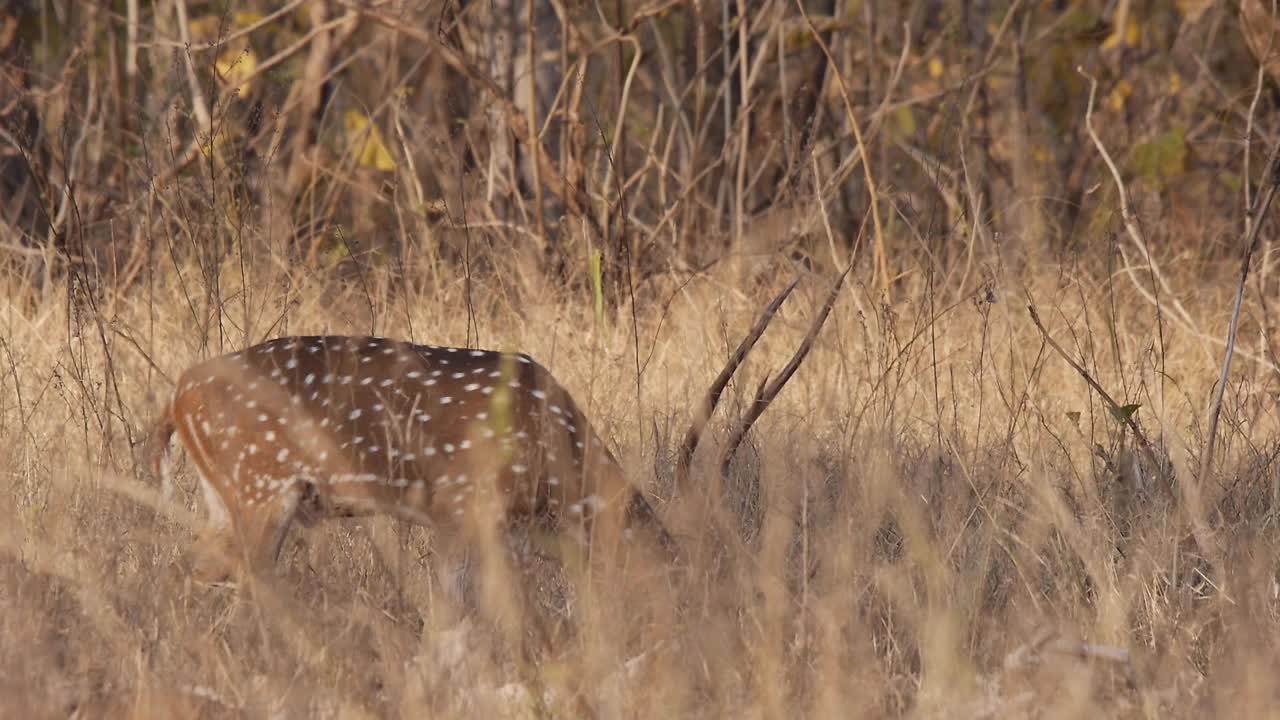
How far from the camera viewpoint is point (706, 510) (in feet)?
12.0

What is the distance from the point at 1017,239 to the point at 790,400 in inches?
112

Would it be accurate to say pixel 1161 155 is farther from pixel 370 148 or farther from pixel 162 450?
pixel 162 450

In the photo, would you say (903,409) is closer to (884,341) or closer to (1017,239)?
(884,341)

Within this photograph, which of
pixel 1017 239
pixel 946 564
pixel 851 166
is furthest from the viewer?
pixel 1017 239

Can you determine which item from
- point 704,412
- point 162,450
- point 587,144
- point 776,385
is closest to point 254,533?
point 162,450

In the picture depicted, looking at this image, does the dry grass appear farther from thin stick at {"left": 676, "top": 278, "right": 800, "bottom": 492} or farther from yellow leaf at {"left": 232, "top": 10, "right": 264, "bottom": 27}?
yellow leaf at {"left": 232, "top": 10, "right": 264, "bottom": 27}

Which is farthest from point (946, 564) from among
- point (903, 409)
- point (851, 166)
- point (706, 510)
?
point (851, 166)

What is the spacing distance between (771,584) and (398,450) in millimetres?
902

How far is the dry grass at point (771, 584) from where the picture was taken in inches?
122

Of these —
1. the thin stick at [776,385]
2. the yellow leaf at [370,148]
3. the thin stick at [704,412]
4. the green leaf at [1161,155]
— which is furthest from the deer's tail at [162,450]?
the green leaf at [1161,155]

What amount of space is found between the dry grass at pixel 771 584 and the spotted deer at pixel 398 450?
0.44 ft

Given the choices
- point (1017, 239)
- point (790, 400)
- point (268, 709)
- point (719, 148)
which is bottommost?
point (268, 709)

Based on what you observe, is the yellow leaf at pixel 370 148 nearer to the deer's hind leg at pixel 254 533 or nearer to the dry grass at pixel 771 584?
the dry grass at pixel 771 584

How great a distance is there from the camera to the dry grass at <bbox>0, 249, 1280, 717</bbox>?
122 inches
